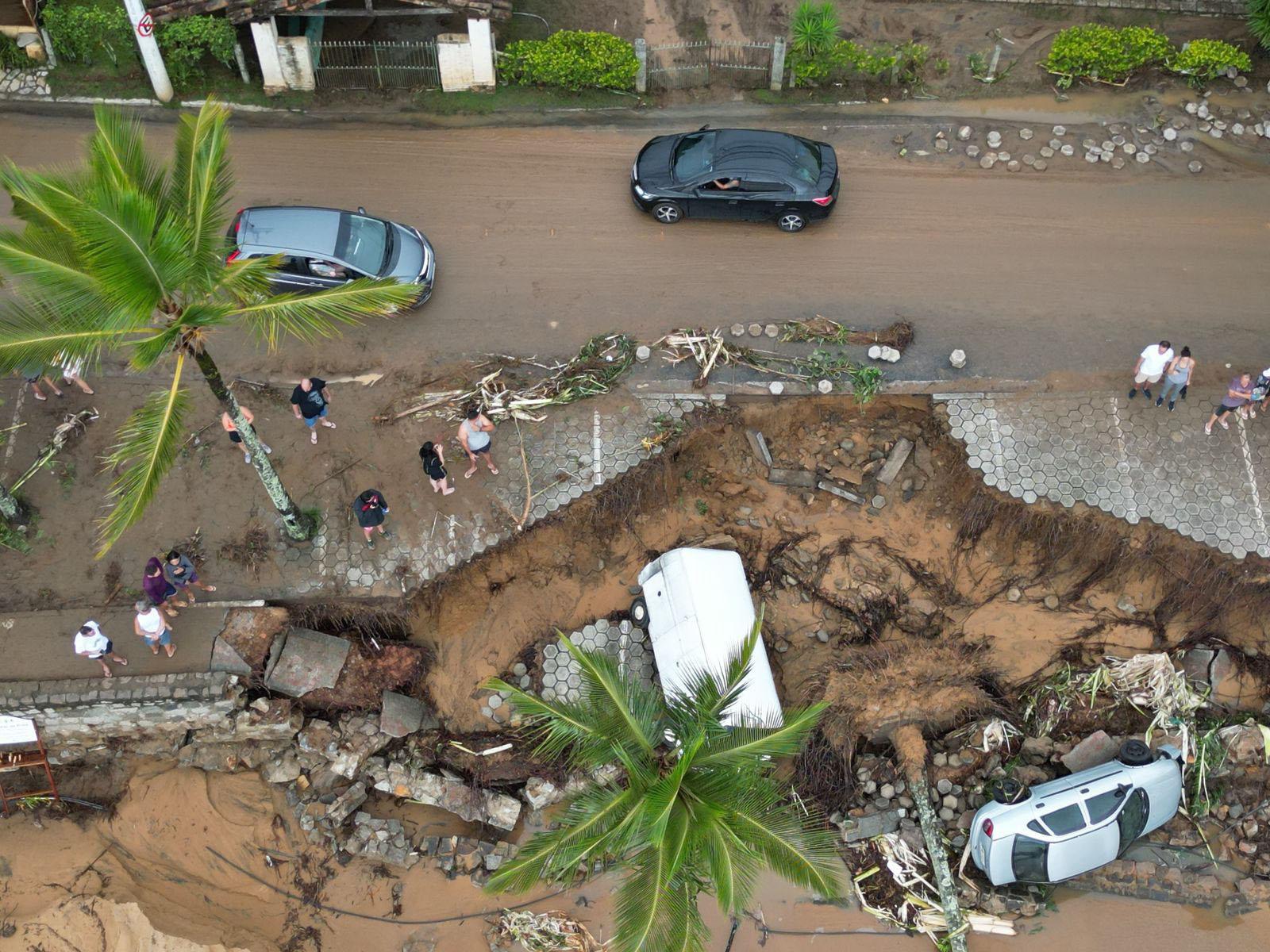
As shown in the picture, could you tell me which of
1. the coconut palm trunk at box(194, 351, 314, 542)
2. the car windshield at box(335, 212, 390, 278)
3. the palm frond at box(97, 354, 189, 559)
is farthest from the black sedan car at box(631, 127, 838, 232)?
the palm frond at box(97, 354, 189, 559)

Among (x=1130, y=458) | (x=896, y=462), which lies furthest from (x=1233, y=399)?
(x=896, y=462)

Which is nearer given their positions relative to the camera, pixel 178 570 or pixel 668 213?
pixel 178 570

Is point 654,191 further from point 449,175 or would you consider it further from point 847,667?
point 847,667

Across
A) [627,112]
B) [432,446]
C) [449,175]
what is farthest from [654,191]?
[432,446]

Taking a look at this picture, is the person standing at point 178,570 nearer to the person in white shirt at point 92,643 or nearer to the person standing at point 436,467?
the person in white shirt at point 92,643

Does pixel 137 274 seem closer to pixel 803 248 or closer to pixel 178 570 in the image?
pixel 178 570

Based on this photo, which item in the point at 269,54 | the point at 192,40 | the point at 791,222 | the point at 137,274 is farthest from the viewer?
the point at 269,54

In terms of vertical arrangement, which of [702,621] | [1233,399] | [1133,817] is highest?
[1233,399]
